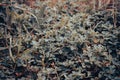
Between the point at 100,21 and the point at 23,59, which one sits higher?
the point at 100,21

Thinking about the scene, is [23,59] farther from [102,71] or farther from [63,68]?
[102,71]

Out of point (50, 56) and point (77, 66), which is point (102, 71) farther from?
point (50, 56)

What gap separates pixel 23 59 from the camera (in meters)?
2.99

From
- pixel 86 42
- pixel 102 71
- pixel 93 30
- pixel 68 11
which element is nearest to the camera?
pixel 102 71

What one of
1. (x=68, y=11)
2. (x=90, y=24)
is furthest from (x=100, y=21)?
(x=68, y=11)

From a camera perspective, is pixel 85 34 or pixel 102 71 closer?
pixel 102 71

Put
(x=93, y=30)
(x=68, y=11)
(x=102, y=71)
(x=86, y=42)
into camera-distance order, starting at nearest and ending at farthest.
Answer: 1. (x=102, y=71)
2. (x=86, y=42)
3. (x=93, y=30)
4. (x=68, y=11)

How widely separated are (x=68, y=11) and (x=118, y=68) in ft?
3.61

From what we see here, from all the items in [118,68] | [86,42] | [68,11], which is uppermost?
[68,11]

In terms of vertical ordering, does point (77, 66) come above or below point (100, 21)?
below

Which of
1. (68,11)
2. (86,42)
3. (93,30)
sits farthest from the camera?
(68,11)

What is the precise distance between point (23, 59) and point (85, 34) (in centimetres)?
79

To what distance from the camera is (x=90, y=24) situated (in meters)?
3.41

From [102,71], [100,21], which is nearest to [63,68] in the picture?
[102,71]
